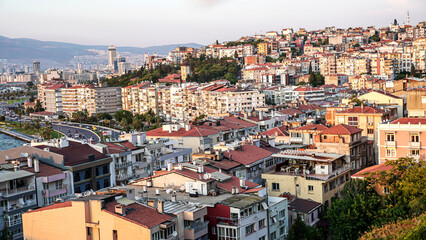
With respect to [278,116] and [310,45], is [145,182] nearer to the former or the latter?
[278,116]

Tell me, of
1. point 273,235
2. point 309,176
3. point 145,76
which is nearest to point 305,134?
point 309,176

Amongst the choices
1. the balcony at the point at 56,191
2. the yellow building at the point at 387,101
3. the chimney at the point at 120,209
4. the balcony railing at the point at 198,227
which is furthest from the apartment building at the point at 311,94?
the chimney at the point at 120,209

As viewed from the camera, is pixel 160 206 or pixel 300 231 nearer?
pixel 160 206

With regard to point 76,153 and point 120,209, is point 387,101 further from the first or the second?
point 120,209

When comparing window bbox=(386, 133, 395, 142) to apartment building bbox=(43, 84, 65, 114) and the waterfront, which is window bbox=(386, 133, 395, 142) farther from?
apartment building bbox=(43, 84, 65, 114)

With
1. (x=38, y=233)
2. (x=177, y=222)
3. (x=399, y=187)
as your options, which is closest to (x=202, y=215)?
(x=177, y=222)

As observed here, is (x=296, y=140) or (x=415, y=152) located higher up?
(x=415, y=152)
